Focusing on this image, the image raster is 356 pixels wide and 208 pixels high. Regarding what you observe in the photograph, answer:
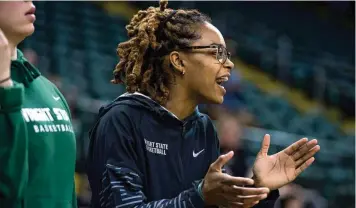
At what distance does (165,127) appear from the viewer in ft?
11.6

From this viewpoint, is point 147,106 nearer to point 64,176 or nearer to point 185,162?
point 185,162

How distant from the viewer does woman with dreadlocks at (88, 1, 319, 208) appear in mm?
3379

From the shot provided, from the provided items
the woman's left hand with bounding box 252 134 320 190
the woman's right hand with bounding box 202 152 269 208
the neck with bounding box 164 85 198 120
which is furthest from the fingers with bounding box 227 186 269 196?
the neck with bounding box 164 85 198 120

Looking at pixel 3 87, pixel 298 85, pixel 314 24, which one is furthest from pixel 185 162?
pixel 314 24

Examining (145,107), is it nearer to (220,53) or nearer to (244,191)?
(220,53)

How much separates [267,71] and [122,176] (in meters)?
6.56

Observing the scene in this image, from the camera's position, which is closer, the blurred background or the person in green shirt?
the person in green shirt

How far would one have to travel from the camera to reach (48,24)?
7.94m

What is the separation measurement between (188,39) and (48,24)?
4.52m

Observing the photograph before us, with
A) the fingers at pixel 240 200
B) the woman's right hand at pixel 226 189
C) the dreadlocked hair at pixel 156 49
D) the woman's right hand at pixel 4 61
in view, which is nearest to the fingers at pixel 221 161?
the woman's right hand at pixel 226 189

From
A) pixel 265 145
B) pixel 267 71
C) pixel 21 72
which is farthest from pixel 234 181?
pixel 267 71

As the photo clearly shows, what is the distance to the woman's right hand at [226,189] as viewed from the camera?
3.12 meters

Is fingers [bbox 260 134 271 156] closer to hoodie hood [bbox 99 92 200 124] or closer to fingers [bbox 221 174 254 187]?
hoodie hood [bbox 99 92 200 124]

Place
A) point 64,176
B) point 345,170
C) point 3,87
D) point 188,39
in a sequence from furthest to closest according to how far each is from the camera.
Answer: point 345,170 → point 188,39 → point 64,176 → point 3,87
